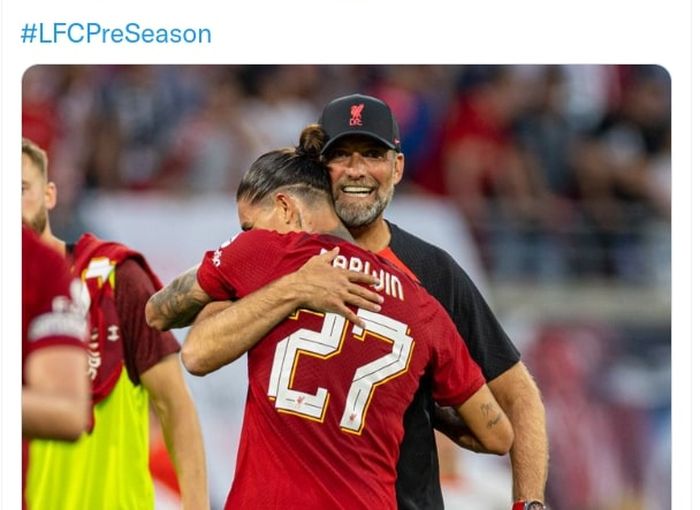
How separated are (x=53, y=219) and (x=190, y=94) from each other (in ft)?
5.35

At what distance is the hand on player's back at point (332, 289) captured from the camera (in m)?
3.65

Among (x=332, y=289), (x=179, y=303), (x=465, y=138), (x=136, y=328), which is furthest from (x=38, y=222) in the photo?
(x=465, y=138)

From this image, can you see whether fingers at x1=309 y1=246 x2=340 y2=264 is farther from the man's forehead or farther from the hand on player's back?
the man's forehead

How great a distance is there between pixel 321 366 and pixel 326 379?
0.04 meters

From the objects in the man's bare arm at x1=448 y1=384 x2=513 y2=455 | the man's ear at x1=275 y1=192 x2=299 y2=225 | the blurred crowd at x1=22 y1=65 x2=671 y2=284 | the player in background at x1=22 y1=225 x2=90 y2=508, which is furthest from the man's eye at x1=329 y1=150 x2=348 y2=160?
the blurred crowd at x1=22 y1=65 x2=671 y2=284

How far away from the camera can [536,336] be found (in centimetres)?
784

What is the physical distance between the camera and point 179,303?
153 inches

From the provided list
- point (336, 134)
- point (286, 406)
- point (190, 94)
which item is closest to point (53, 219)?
point (190, 94)

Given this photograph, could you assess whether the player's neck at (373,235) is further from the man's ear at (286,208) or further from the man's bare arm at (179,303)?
the man's bare arm at (179,303)

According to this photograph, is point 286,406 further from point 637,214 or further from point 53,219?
point 637,214

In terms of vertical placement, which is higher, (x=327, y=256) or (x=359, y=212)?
(x=359, y=212)

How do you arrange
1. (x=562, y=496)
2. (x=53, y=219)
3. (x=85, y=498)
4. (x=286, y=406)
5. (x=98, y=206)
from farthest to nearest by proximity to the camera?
(x=562, y=496)
(x=98, y=206)
(x=53, y=219)
(x=85, y=498)
(x=286, y=406)

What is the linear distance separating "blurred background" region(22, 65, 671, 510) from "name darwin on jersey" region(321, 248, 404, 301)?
3.71 m

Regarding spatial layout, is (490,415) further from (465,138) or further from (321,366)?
(465,138)
